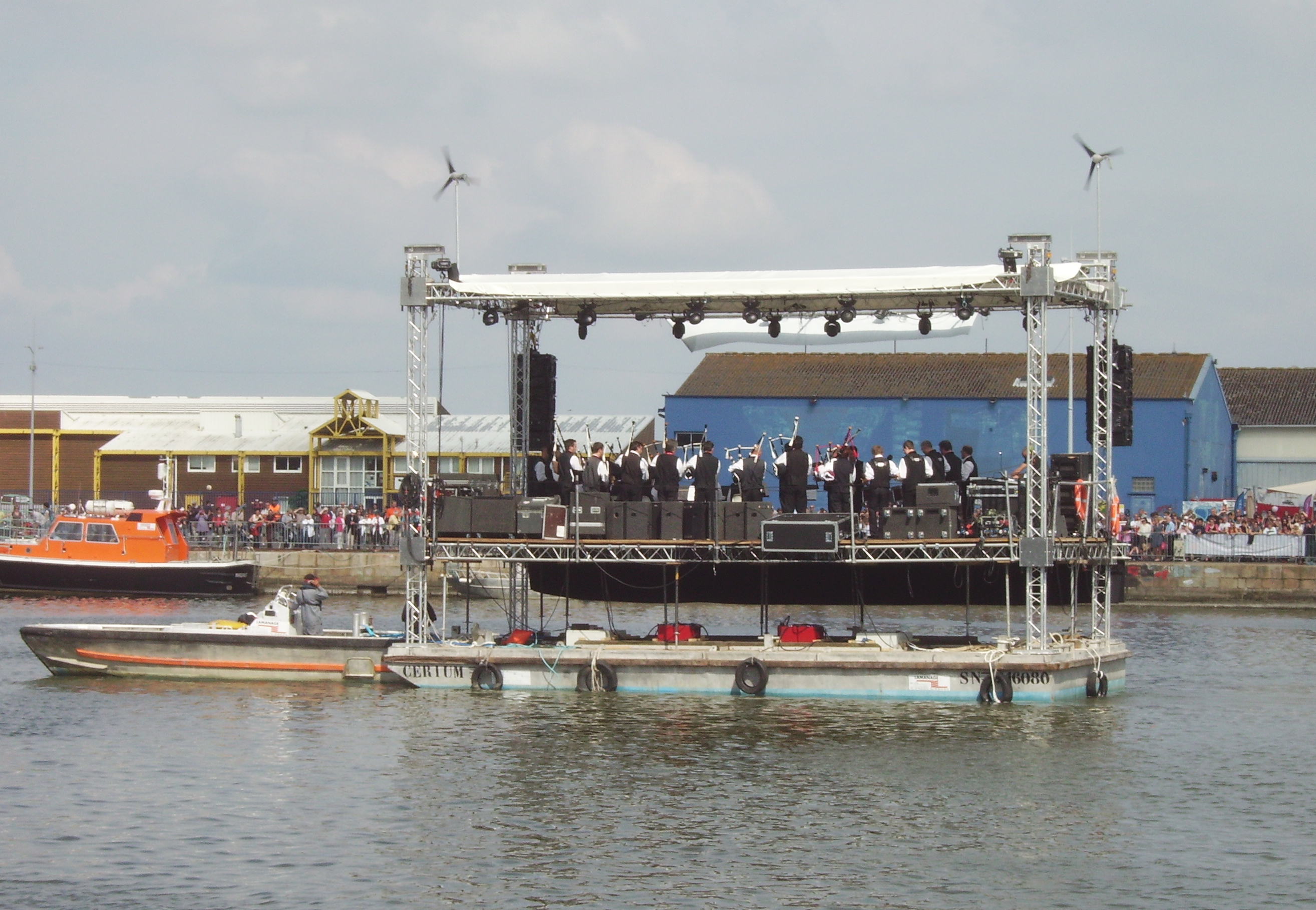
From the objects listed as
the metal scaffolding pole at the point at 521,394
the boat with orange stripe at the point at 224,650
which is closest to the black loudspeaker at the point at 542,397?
the metal scaffolding pole at the point at 521,394

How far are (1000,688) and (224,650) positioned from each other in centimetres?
1124

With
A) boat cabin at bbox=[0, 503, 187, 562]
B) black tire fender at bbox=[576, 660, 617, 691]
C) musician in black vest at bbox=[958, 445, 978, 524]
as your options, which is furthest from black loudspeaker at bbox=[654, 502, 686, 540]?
boat cabin at bbox=[0, 503, 187, 562]

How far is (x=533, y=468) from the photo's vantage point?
25531 millimetres

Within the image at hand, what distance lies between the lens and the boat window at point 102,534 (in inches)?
1682

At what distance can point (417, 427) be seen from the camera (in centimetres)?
2300

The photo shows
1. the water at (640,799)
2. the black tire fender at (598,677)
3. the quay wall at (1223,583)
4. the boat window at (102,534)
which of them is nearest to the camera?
the water at (640,799)

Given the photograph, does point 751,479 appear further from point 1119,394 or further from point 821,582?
point 1119,394

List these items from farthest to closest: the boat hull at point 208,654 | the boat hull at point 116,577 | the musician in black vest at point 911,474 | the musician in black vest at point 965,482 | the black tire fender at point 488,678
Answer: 1. the boat hull at point 116,577
2. the musician in black vest at point 965,482
3. the boat hull at point 208,654
4. the musician in black vest at point 911,474
5. the black tire fender at point 488,678

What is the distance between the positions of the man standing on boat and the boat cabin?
65.3 ft

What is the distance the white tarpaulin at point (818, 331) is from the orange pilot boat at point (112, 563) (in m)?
21.8

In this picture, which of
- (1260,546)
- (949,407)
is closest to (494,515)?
(1260,546)

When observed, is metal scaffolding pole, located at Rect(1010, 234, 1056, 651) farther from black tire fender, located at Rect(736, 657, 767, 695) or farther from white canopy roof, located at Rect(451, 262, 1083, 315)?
black tire fender, located at Rect(736, 657, 767, 695)

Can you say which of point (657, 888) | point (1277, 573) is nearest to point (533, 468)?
point (657, 888)

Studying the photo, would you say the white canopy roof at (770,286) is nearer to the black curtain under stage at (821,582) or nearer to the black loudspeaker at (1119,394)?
the black loudspeaker at (1119,394)
